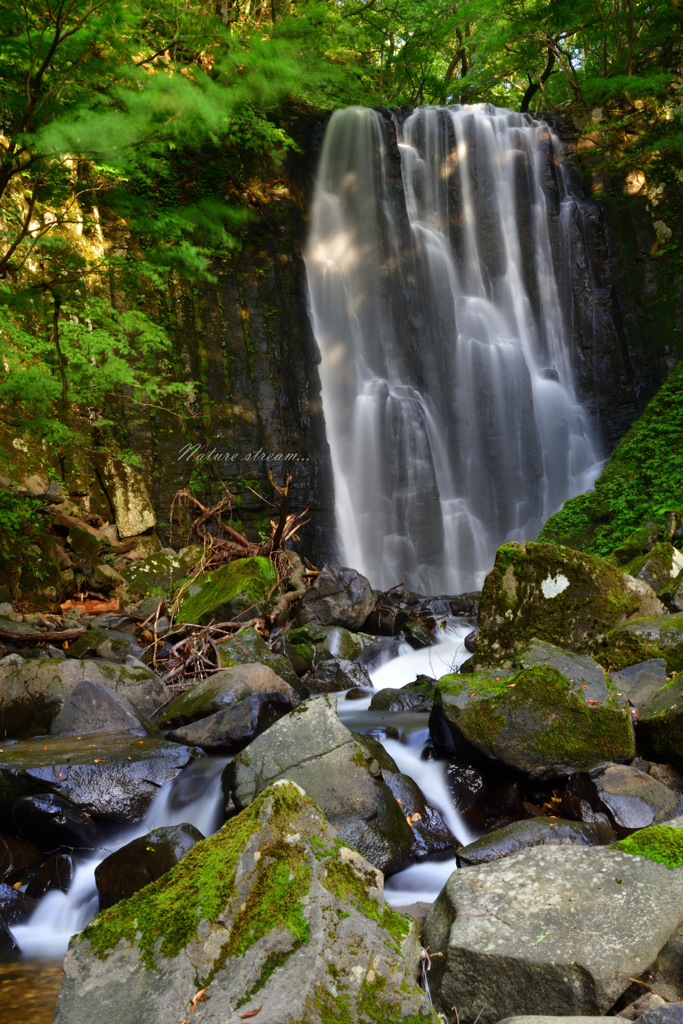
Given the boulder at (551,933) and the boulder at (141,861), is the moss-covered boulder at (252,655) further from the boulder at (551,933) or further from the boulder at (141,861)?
the boulder at (551,933)

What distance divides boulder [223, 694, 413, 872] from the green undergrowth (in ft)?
21.7

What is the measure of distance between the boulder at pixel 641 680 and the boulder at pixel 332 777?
182 centimetres

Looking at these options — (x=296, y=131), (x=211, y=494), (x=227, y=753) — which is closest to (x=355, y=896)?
(x=227, y=753)

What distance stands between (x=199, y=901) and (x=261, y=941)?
257 mm

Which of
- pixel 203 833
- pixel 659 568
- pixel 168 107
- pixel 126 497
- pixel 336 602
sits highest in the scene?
pixel 168 107

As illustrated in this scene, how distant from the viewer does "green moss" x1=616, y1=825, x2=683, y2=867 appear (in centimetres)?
231

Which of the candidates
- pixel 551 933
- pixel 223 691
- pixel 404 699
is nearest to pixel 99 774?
pixel 223 691

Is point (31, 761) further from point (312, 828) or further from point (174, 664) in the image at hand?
point (312, 828)

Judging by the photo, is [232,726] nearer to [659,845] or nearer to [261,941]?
[659,845]

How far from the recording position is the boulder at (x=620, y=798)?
3412mm

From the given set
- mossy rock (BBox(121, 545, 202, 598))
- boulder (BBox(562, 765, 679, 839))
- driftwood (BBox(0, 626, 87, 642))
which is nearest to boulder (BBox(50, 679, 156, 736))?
driftwood (BBox(0, 626, 87, 642))

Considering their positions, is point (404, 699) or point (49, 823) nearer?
point (49, 823)

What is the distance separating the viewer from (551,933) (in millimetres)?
2098

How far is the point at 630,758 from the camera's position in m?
3.74
